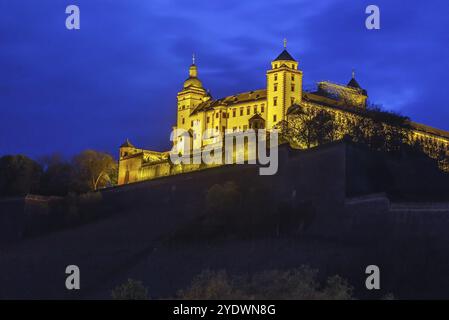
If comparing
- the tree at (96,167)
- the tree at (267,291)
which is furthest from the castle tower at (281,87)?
the tree at (267,291)

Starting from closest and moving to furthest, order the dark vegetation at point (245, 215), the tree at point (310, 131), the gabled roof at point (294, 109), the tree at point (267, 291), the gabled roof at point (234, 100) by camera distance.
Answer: the tree at point (267, 291) → the dark vegetation at point (245, 215) → the tree at point (310, 131) → the gabled roof at point (294, 109) → the gabled roof at point (234, 100)

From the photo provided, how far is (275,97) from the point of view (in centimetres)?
9806

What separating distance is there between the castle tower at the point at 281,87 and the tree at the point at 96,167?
1795cm

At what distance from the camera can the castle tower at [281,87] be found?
9700 cm

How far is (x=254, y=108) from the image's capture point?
335ft

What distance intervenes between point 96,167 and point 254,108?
16698 mm

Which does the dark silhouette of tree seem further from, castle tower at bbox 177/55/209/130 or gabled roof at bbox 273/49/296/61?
castle tower at bbox 177/55/209/130

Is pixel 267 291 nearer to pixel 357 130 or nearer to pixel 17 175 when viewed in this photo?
pixel 357 130

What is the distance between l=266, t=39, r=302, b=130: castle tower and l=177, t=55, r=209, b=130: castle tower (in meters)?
14.0

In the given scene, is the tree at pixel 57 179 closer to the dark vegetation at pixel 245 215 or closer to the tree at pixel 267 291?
the dark vegetation at pixel 245 215

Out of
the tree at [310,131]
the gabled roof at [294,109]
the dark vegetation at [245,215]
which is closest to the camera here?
the dark vegetation at [245,215]

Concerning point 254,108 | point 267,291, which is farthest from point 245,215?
point 254,108
